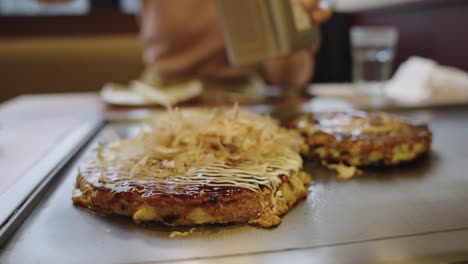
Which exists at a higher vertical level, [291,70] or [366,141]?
[291,70]

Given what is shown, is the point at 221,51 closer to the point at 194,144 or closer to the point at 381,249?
the point at 194,144

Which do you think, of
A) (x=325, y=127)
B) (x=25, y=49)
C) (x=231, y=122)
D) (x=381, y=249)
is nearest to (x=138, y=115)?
(x=231, y=122)

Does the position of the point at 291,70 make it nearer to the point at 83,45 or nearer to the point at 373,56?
the point at 373,56

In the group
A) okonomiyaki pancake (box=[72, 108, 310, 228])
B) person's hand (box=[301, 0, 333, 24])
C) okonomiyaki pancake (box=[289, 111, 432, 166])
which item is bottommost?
okonomiyaki pancake (box=[289, 111, 432, 166])

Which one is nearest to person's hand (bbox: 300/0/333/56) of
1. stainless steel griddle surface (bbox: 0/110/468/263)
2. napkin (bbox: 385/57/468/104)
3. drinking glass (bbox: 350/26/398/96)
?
stainless steel griddle surface (bbox: 0/110/468/263)

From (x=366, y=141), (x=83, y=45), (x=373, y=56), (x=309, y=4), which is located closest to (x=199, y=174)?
(x=366, y=141)

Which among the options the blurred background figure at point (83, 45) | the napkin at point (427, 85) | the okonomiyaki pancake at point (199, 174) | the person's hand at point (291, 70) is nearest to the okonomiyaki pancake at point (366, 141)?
the okonomiyaki pancake at point (199, 174)

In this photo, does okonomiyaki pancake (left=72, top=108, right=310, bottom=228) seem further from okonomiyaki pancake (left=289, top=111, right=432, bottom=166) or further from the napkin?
the napkin

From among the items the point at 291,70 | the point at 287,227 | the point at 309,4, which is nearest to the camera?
the point at 287,227
